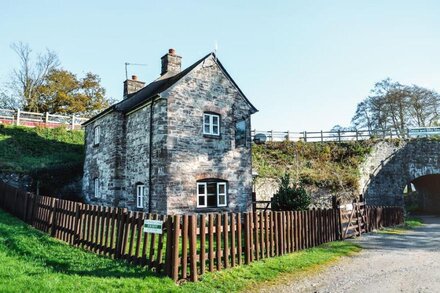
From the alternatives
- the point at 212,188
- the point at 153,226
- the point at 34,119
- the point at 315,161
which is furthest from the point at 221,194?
the point at 34,119

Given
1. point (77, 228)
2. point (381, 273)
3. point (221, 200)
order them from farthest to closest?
point (221, 200)
point (77, 228)
point (381, 273)

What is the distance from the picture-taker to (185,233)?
730cm

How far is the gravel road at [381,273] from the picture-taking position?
7129 millimetres

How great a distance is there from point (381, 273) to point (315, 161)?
20.0 meters

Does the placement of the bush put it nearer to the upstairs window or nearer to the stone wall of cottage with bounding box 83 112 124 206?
the upstairs window

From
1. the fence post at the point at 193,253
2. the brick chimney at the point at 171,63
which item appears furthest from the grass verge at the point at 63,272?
the brick chimney at the point at 171,63

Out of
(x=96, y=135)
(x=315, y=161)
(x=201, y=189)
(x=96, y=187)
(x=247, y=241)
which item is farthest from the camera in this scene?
(x=315, y=161)

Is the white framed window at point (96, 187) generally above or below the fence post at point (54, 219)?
above

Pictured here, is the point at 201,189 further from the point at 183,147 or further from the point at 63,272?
the point at 63,272

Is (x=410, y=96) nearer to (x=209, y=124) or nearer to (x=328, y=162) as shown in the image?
(x=328, y=162)

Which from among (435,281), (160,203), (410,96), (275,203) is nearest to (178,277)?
(435,281)

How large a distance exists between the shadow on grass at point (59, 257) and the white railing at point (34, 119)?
22900 mm

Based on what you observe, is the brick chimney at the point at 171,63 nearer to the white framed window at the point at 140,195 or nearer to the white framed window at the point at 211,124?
the white framed window at the point at 211,124

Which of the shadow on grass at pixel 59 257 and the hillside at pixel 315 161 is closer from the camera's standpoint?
the shadow on grass at pixel 59 257
